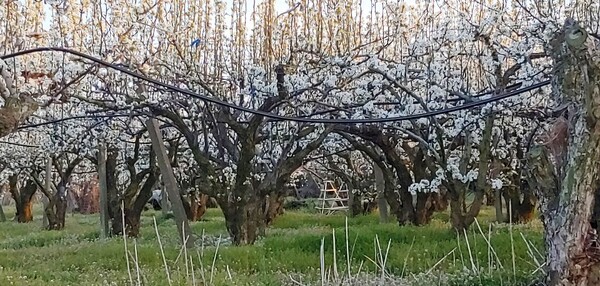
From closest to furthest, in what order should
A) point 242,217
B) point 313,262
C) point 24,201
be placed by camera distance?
point 313,262, point 242,217, point 24,201

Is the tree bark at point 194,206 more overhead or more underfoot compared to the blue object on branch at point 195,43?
more underfoot

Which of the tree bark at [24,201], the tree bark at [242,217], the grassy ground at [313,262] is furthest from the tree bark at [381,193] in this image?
the tree bark at [24,201]

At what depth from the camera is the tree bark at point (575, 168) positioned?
159 inches

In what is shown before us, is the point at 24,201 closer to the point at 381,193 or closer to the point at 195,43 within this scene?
the point at 381,193

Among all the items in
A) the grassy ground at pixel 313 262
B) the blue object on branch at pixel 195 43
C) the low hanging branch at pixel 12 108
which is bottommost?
the grassy ground at pixel 313 262

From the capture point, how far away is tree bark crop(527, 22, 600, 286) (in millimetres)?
4039

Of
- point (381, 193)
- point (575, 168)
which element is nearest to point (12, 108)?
point (575, 168)

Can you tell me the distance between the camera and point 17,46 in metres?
10.4

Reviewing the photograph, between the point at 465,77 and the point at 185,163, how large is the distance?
885 centimetres

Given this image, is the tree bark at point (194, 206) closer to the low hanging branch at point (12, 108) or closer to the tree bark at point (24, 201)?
the tree bark at point (24, 201)

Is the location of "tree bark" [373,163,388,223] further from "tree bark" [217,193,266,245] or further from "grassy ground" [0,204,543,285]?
"tree bark" [217,193,266,245]

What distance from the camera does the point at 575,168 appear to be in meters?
4.09

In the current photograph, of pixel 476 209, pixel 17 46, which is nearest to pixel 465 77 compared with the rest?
pixel 476 209

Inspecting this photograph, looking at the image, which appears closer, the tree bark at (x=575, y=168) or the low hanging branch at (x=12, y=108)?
the tree bark at (x=575, y=168)
